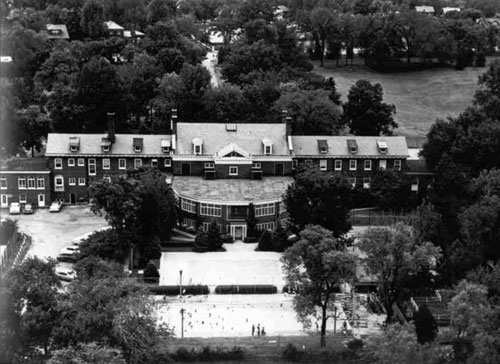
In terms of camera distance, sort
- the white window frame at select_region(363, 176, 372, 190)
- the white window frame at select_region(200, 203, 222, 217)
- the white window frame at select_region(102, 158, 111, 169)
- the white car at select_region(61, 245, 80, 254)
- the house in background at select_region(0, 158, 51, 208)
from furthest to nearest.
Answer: the white window frame at select_region(363, 176, 372, 190)
the white window frame at select_region(102, 158, 111, 169)
the house in background at select_region(0, 158, 51, 208)
the white window frame at select_region(200, 203, 222, 217)
the white car at select_region(61, 245, 80, 254)

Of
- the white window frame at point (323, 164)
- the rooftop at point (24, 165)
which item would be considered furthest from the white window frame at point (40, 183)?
the white window frame at point (323, 164)

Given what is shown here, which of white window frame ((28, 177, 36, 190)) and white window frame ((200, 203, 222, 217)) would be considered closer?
white window frame ((200, 203, 222, 217))

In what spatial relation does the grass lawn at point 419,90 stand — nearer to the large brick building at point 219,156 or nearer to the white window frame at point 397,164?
the white window frame at point 397,164

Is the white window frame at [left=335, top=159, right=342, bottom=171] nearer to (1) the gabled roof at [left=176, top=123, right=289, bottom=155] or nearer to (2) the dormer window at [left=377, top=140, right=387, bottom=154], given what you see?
(2) the dormer window at [left=377, top=140, right=387, bottom=154]

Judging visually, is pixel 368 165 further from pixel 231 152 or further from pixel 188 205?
pixel 188 205

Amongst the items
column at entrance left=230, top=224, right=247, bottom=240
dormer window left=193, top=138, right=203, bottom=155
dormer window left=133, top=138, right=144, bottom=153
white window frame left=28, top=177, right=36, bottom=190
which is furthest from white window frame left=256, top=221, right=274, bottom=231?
white window frame left=28, top=177, right=36, bottom=190

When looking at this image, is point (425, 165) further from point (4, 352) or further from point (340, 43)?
point (340, 43)
